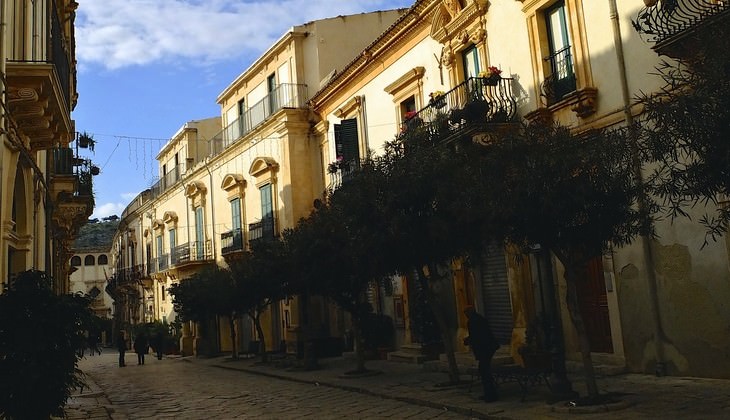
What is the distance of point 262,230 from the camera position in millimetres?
26188

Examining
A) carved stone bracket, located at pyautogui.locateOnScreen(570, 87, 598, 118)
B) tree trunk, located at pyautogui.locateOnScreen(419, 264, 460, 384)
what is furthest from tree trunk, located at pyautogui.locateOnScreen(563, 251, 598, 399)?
carved stone bracket, located at pyautogui.locateOnScreen(570, 87, 598, 118)

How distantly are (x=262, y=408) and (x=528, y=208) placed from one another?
621 centimetres

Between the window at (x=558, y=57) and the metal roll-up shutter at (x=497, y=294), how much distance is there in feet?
12.3

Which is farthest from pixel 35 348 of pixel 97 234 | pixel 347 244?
pixel 97 234

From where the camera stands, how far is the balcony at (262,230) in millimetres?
25484

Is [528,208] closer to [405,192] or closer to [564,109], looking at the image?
[405,192]

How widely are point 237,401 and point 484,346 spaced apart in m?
5.59

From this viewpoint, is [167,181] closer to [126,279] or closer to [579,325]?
[126,279]

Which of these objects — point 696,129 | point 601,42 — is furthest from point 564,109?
point 696,129

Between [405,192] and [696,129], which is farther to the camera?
[405,192]

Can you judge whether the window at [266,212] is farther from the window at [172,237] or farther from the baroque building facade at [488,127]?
the window at [172,237]

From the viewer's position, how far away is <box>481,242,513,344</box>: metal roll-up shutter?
15633 mm

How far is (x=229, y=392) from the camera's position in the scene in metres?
15.3


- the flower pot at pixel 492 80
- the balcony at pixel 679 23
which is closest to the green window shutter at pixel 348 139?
the flower pot at pixel 492 80
